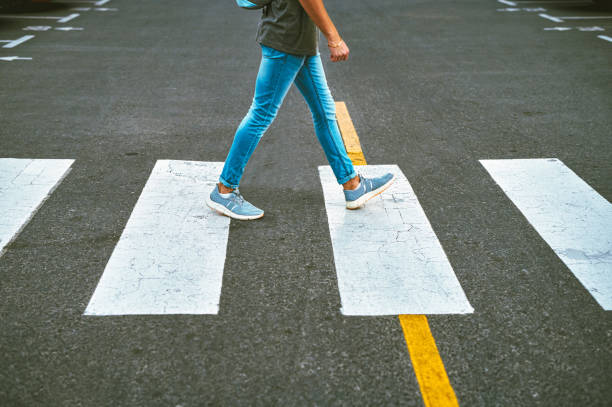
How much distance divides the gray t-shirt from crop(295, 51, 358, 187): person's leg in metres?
0.20

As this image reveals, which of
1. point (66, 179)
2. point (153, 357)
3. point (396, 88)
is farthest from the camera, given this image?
point (396, 88)

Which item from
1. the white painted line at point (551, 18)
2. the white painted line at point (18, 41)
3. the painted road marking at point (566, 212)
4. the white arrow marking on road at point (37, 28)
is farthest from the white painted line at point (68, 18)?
the painted road marking at point (566, 212)

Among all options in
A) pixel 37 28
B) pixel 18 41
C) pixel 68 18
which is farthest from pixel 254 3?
pixel 68 18

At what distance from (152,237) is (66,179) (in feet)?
4.46

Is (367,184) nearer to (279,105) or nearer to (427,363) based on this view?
(279,105)

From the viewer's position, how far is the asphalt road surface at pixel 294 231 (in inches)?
108

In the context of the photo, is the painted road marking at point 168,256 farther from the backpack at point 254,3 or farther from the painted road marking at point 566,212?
the painted road marking at point 566,212

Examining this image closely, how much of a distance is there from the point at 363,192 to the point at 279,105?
2.78 ft

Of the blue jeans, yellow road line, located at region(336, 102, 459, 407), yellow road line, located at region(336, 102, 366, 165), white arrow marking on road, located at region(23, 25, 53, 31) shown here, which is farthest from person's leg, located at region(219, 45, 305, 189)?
white arrow marking on road, located at region(23, 25, 53, 31)

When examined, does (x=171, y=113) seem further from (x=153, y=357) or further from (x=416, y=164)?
(x=153, y=357)

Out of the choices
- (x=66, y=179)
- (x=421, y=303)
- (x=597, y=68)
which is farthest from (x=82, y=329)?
(x=597, y=68)

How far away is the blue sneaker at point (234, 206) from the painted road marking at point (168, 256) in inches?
2.6

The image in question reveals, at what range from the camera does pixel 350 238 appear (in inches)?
158

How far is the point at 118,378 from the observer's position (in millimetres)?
2734
